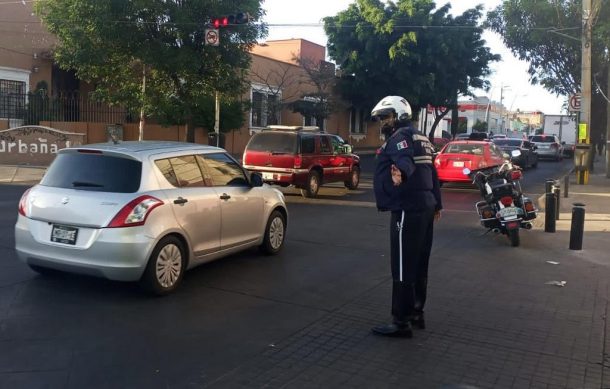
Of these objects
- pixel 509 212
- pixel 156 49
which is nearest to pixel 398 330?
pixel 509 212

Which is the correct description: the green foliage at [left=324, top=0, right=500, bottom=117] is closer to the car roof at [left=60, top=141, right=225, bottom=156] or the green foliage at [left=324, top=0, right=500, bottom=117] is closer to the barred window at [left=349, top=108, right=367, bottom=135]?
the barred window at [left=349, top=108, right=367, bottom=135]

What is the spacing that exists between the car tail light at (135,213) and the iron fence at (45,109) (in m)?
19.1

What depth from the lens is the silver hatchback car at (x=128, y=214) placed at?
20.3 feet

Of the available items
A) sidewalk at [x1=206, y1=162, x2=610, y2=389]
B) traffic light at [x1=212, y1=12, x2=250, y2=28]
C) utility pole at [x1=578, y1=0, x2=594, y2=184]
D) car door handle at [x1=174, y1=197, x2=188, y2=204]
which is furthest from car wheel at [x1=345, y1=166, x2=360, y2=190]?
car door handle at [x1=174, y1=197, x2=188, y2=204]

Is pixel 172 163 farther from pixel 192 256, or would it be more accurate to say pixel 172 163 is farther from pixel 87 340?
pixel 87 340

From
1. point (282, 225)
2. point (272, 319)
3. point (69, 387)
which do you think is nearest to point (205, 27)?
point (282, 225)

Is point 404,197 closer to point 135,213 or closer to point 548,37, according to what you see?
Answer: point 135,213

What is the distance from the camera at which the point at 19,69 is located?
1062 inches

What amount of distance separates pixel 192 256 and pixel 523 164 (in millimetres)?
25658

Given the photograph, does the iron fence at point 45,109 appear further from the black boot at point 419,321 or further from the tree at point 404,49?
the black boot at point 419,321

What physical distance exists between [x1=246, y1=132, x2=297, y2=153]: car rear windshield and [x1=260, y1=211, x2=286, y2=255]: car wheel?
674 cm

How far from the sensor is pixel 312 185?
53.5 feet

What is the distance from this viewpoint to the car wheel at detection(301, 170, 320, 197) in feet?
52.7

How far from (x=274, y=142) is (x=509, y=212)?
712 cm
